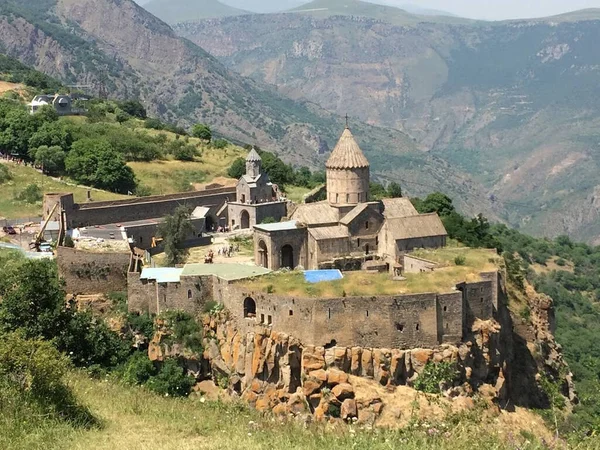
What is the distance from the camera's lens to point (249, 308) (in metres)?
37.2

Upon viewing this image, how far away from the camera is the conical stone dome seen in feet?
152

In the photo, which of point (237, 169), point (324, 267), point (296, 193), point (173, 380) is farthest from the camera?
point (237, 169)

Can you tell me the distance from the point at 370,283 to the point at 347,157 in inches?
453

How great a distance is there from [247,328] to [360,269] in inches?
341

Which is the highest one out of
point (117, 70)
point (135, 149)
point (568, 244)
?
point (117, 70)

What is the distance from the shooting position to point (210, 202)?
5772cm

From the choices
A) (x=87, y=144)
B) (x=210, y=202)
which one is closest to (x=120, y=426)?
(x=210, y=202)

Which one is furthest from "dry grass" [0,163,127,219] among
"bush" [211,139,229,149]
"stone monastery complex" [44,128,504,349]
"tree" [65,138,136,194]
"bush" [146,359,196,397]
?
"bush" [211,139,229,149]

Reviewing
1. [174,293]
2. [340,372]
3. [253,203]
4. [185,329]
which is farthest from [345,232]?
[253,203]

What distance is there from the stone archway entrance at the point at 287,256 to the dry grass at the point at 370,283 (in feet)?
12.8

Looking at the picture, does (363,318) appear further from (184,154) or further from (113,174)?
(184,154)

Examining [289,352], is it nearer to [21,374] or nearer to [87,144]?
[21,374]

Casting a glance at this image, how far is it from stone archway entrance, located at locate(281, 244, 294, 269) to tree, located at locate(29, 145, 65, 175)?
28778 millimetres

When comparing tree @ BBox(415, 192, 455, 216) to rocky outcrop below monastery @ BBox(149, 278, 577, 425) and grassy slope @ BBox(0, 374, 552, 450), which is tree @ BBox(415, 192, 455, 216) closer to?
rocky outcrop below monastery @ BBox(149, 278, 577, 425)
